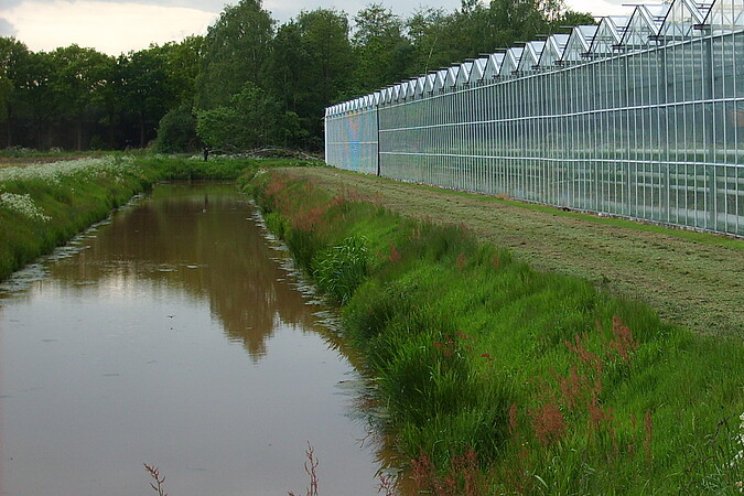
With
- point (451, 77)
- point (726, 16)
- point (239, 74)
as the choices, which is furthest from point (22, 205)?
point (239, 74)

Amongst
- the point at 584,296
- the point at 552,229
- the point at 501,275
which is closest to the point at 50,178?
the point at 552,229

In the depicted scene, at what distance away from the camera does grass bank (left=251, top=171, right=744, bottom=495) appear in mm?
5766

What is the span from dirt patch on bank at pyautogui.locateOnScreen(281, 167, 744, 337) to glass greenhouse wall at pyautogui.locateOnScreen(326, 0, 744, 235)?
2.64 ft

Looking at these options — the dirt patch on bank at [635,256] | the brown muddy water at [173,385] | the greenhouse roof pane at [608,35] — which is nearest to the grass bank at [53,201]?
the brown muddy water at [173,385]

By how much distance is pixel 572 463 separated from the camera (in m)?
5.89

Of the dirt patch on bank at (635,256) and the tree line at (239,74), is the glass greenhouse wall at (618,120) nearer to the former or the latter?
the dirt patch on bank at (635,256)

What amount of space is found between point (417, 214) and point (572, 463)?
1560 centimetres

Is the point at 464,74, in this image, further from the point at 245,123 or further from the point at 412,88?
the point at 245,123

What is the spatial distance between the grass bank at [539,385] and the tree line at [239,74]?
44.2 meters

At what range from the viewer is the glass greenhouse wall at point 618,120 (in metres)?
17.0

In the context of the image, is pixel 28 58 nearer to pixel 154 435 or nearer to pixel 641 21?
pixel 641 21

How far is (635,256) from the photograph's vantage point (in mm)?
13641

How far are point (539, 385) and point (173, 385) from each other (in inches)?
169

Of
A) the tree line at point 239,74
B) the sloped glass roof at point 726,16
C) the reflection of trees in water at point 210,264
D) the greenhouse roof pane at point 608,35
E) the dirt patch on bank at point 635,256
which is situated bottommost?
the reflection of trees in water at point 210,264
